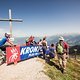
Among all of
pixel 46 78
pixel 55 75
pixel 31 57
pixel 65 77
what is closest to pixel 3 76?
pixel 46 78

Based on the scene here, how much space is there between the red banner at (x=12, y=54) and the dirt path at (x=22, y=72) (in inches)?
23.6

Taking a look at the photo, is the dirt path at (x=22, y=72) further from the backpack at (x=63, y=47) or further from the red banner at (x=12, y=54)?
the backpack at (x=63, y=47)

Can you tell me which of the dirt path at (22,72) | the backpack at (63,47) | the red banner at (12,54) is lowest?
the dirt path at (22,72)

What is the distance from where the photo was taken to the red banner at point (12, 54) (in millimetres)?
15766

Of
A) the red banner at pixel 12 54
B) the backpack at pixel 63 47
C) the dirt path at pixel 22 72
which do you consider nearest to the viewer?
the dirt path at pixel 22 72

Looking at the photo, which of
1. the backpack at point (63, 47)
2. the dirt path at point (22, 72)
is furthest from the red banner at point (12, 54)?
the backpack at point (63, 47)

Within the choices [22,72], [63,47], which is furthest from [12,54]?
[63,47]

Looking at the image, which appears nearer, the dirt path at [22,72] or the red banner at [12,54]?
the dirt path at [22,72]

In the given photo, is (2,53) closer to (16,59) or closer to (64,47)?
(16,59)

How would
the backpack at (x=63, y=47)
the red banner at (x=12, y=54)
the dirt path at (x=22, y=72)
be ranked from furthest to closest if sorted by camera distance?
the backpack at (x=63, y=47) → the red banner at (x=12, y=54) → the dirt path at (x=22, y=72)

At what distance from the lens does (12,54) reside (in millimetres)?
16359

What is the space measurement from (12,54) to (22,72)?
2.60 meters

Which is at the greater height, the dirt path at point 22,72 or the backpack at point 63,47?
the backpack at point 63,47

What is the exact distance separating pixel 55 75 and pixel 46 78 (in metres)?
1.52
